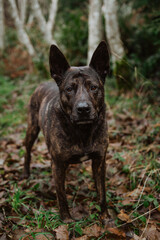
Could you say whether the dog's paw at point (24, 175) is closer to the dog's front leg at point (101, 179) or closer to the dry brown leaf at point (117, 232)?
the dog's front leg at point (101, 179)

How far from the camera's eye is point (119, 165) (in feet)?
12.4

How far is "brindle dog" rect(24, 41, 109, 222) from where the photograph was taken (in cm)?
253

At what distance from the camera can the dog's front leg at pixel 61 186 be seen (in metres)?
2.75

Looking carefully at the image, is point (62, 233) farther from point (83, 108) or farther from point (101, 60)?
point (101, 60)

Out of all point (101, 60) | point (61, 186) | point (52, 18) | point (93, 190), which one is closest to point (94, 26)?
point (52, 18)

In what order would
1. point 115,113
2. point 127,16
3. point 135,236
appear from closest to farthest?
point 135,236 → point 115,113 → point 127,16

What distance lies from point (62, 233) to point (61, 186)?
1.75 feet

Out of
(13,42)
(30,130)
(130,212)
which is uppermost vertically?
(13,42)

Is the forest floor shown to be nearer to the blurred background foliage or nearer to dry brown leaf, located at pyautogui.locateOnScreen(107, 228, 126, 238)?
dry brown leaf, located at pyautogui.locateOnScreen(107, 228, 126, 238)

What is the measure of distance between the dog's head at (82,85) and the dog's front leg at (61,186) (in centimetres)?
65

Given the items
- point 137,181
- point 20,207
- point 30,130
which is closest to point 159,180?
point 137,181

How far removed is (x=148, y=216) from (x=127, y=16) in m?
7.67

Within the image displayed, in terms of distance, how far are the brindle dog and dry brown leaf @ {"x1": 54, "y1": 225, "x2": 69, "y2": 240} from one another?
278mm

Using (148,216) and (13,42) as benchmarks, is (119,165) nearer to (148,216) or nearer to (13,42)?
(148,216)
